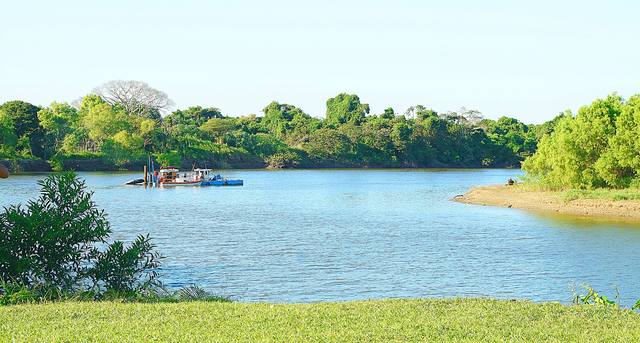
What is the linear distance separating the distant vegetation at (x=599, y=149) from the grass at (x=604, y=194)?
2.8 inches

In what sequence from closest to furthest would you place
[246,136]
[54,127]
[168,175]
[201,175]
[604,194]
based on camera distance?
[604,194], [168,175], [201,175], [54,127], [246,136]

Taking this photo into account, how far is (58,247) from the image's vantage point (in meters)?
15.9

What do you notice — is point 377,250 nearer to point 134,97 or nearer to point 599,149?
point 599,149

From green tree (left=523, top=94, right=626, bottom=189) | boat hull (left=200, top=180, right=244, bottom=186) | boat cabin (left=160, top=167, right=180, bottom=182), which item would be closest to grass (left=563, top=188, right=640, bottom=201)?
green tree (left=523, top=94, right=626, bottom=189)

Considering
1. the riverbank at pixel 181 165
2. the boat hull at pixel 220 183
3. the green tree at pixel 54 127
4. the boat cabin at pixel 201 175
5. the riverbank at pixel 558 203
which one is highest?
the green tree at pixel 54 127

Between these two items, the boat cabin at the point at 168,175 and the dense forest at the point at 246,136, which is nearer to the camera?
the boat cabin at the point at 168,175

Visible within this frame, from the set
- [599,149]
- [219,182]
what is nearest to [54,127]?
[219,182]

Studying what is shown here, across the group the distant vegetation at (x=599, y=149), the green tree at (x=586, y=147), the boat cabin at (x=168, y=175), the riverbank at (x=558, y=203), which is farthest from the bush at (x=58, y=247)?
the boat cabin at (x=168, y=175)

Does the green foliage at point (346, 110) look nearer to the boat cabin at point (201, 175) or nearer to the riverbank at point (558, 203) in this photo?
the boat cabin at point (201, 175)

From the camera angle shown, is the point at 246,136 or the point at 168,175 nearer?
the point at 168,175

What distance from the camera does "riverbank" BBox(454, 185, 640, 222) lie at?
41.1 meters

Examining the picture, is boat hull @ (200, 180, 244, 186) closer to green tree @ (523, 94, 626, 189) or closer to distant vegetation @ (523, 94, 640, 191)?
distant vegetation @ (523, 94, 640, 191)

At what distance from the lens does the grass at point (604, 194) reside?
43219 millimetres

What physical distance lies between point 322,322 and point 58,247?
7679 millimetres
